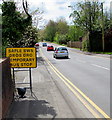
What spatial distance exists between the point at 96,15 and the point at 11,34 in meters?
36.6

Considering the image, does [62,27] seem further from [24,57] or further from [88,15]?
[24,57]

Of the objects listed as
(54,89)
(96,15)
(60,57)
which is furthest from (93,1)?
(54,89)

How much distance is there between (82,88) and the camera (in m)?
8.95

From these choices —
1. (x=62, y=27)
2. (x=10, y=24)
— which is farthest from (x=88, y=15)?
(x=62, y=27)

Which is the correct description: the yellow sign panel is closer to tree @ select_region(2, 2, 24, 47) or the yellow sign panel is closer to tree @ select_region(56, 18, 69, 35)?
tree @ select_region(2, 2, 24, 47)

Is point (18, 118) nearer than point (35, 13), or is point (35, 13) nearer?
point (18, 118)

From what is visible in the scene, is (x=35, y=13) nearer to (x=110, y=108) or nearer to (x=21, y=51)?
(x=21, y=51)

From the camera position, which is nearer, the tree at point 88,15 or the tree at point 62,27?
Answer: the tree at point 88,15

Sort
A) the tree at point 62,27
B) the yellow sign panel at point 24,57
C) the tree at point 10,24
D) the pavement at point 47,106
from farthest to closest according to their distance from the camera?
the tree at point 62,27, the tree at point 10,24, the yellow sign panel at point 24,57, the pavement at point 47,106

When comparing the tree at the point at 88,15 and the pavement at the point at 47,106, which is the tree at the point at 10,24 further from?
the tree at the point at 88,15

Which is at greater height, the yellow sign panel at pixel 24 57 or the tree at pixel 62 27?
the tree at pixel 62 27

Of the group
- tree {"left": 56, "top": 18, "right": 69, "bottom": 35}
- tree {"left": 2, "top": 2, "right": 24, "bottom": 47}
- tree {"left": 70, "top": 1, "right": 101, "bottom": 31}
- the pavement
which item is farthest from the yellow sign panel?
tree {"left": 56, "top": 18, "right": 69, "bottom": 35}

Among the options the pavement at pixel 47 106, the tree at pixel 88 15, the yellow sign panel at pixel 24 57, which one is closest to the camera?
the pavement at pixel 47 106

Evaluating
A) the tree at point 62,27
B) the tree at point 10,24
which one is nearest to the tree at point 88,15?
the tree at point 10,24
